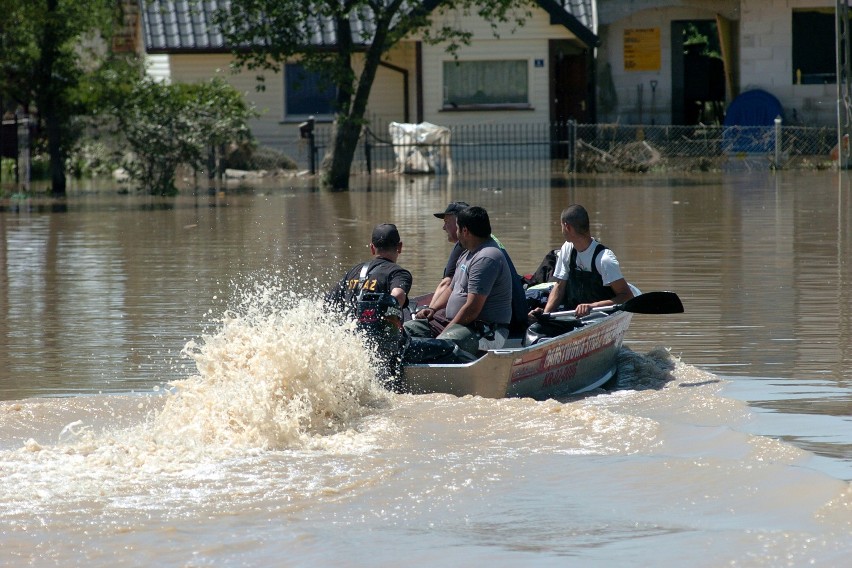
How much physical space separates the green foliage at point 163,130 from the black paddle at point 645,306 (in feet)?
66.7

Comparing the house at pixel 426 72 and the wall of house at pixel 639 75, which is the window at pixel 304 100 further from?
the wall of house at pixel 639 75

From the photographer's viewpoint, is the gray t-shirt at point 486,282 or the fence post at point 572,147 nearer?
the gray t-shirt at point 486,282

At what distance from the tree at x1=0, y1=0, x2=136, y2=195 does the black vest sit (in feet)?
64.6

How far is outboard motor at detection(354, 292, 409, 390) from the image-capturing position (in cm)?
884

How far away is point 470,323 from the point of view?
970 centimetres

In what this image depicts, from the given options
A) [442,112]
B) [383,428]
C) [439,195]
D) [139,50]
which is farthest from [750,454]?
[139,50]

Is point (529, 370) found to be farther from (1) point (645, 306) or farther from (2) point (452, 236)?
(2) point (452, 236)

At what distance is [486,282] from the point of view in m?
9.65

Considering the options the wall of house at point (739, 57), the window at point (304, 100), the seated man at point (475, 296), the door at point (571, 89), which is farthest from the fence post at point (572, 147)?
the seated man at point (475, 296)

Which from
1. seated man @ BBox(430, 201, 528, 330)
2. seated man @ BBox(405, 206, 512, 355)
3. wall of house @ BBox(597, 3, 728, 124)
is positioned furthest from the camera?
wall of house @ BBox(597, 3, 728, 124)

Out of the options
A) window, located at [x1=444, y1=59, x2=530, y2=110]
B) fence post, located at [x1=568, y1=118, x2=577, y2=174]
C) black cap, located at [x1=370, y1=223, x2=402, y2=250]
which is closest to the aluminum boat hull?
black cap, located at [x1=370, y1=223, x2=402, y2=250]

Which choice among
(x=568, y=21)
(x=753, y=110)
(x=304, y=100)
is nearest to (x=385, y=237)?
(x=568, y=21)

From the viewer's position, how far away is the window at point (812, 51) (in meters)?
37.2

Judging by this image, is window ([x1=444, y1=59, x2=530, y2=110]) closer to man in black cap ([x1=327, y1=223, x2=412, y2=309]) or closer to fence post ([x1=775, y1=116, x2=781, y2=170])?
fence post ([x1=775, y1=116, x2=781, y2=170])
